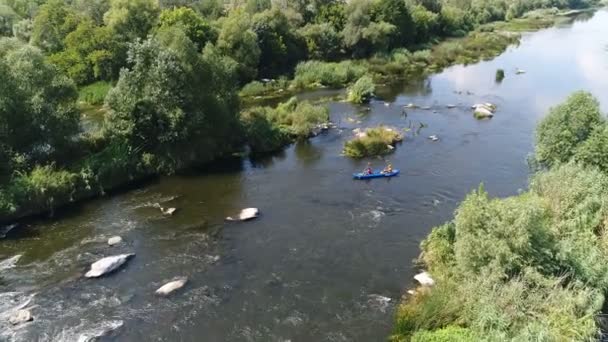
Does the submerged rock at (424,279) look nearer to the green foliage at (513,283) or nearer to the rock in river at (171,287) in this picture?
the green foliage at (513,283)

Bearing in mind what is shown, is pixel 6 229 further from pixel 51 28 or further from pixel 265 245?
pixel 51 28

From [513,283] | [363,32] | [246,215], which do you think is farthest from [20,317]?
[363,32]

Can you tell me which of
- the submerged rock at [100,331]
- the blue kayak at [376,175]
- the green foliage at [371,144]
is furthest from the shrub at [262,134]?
the submerged rock at [100,331]

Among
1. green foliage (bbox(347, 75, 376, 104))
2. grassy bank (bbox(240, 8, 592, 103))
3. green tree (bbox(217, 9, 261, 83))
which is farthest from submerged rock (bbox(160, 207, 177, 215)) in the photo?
green tree (bbox(217, 9, 261, 83))

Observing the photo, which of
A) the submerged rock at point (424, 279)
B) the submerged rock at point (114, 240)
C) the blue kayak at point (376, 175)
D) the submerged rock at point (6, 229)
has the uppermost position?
the submerged rock at point (6, 229)

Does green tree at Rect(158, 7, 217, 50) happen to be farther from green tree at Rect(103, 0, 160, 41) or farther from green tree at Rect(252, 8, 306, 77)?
green tree at Rect(252, 8, 306, 77)

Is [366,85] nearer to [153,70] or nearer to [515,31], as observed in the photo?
[153,70]
